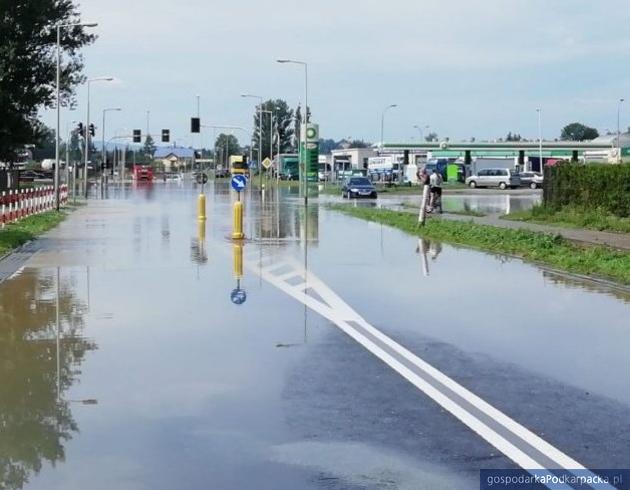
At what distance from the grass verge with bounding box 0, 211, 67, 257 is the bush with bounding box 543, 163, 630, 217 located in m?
17.4

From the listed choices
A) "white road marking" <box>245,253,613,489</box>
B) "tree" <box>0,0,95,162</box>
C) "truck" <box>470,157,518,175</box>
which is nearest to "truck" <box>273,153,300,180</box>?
"truck" <box>470,157,518,175</box>

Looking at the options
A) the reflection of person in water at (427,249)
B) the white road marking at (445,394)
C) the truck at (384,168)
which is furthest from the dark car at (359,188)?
the white road marking at (445,394)

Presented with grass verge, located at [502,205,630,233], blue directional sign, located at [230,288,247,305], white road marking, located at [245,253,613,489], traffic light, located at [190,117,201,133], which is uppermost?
traffic light, located at [190,117,201,133]

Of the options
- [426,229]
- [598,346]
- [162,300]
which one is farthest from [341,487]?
[426,229]

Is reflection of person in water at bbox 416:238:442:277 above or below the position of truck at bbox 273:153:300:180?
below

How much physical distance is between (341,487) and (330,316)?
633 cm

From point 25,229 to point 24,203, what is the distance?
23.8 ft

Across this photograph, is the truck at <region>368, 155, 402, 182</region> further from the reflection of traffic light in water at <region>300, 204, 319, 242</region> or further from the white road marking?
the white road marking

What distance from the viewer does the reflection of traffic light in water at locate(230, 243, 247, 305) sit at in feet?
43.3

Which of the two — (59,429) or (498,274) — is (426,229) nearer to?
(498,274)

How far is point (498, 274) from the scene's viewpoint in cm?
1661

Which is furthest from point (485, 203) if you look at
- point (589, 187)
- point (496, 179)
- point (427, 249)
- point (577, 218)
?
point (496, 179)

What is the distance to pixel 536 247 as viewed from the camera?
20406 mm

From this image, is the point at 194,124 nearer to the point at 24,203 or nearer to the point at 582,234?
the point at 24,203
